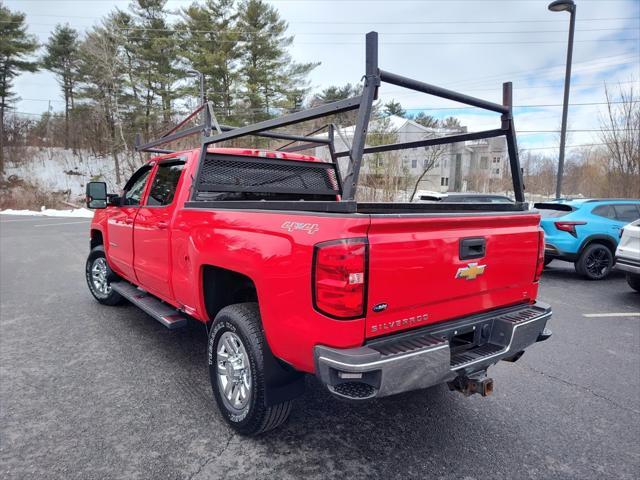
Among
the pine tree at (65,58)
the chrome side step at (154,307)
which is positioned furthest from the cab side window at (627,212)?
the pine tree at (65,58)

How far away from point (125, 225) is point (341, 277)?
3.52 meters

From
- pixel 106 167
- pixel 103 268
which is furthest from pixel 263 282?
pixel 106 167

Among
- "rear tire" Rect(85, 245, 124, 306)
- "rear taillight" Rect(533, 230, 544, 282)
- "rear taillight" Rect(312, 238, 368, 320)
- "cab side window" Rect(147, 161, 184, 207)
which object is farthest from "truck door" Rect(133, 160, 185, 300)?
"rear taillight" Rect(533, 230, 544, 282)

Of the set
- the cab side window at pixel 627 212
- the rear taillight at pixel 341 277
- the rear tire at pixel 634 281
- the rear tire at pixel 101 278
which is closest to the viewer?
the rear taillight at pixel 341 277

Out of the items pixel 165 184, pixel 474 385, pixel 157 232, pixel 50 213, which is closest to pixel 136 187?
pixel 165 184

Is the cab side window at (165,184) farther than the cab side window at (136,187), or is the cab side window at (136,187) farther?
the cab side window at (136,187)

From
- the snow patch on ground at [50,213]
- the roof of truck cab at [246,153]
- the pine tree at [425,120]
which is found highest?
the pine tree at [425,120]

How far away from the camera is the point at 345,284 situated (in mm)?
2066

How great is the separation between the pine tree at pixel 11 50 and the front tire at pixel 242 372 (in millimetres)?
41426

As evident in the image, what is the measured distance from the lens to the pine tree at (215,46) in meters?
29.3

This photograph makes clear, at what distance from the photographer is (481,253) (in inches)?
103

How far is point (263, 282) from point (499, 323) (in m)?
1.57

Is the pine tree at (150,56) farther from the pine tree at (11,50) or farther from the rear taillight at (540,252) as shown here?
the rear taillight at (540,252)

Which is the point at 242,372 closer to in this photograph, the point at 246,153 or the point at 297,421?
the point at 297,421
